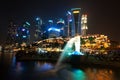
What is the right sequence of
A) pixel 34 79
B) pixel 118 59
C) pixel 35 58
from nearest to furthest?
1. pixel 34 79
2. pixel 118 59
3. pixel 35 58

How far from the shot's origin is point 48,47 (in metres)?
A: 163

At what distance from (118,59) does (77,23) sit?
8605cm

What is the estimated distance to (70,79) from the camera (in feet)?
129

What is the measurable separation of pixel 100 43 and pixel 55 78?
147m

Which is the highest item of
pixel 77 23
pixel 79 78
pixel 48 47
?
pixel 77 23

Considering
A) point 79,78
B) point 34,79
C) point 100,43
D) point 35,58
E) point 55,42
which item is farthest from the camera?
point 100,43

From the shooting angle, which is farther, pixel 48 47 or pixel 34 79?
pixel 48 47

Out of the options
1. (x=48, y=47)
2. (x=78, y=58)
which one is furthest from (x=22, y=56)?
(x=48, y=47)

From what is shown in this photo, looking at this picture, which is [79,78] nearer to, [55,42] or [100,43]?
[55,42]

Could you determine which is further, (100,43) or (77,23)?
(100,43)

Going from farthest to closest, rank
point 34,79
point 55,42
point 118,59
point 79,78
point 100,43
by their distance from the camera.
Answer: point 100,43 → point 55,42 → point 118,59 → point 79,78 → point 34,79

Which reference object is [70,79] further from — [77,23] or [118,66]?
[77,23]

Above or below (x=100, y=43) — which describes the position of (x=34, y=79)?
below

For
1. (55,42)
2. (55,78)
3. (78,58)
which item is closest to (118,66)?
(78,58)
